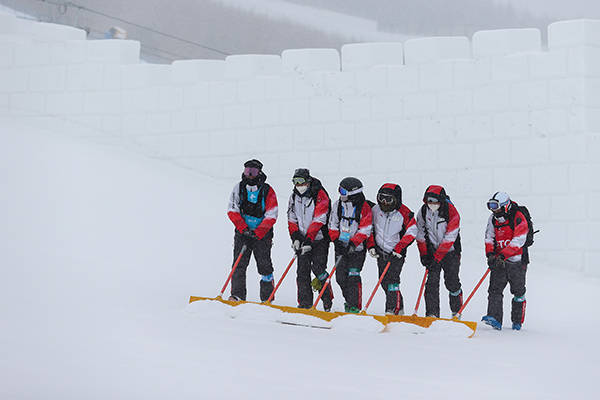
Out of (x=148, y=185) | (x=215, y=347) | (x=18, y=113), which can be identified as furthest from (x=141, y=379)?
(x=18, y=113)

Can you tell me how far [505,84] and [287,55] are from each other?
303 cm

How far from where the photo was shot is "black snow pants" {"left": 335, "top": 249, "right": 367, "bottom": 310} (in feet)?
21.3

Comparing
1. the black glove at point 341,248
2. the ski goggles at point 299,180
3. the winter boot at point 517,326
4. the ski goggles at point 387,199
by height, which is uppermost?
the ski goggles at point 299,180

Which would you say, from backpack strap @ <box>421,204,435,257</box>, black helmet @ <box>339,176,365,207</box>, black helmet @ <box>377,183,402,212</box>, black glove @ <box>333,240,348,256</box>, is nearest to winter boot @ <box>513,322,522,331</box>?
backpack strap @ <box>421,204,435,257</box>

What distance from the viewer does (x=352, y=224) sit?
649 cm

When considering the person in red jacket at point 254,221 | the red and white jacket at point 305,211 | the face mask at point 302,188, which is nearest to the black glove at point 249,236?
the person in red jacket at point 254,221

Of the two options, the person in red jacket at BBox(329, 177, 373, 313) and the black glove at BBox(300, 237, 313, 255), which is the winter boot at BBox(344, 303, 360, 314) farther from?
the black glove at BBox(300, 237, 313, 255)

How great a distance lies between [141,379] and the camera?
3883 millimetres

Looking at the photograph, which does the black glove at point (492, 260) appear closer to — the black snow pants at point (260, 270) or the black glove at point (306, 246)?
the black glove at point (306, 246)

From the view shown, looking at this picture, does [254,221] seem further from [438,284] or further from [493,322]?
[493,322]

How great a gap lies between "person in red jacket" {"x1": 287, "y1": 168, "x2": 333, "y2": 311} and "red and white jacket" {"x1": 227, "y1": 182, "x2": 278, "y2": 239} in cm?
19

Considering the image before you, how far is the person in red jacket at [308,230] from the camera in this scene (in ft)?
21.3

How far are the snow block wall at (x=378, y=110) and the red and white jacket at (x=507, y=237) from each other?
2291 millimetres

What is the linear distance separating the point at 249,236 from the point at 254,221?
0.15 m
